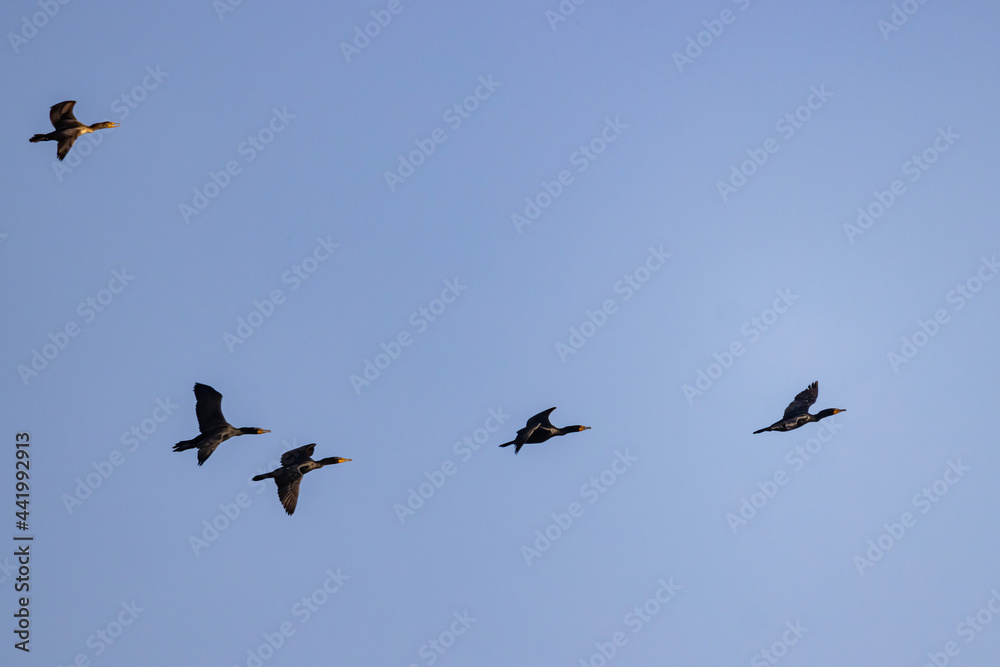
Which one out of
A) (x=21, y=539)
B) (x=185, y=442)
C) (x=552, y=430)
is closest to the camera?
(x=185, y=442)

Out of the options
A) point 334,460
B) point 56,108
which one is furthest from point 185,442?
point 56,108

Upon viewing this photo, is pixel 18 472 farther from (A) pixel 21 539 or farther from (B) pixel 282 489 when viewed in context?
(B) pixel 282 489

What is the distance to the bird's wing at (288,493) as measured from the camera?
56562mm

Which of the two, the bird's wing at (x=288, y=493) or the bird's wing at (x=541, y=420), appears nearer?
the bird's wing at (x=288, y=493)

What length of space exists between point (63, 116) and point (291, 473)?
17595 mm

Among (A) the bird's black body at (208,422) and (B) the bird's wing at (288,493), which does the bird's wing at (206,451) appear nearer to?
(A) the bird's black body at (208,422)

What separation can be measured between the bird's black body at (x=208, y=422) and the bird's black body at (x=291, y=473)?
2.60 m

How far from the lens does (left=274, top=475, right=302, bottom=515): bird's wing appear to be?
56562 mm

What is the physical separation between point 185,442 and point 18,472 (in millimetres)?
15299

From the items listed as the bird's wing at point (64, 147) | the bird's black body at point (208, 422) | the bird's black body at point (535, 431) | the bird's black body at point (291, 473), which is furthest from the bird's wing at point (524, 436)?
the bird's wing at point (64, 147)

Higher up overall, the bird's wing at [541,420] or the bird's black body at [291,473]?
the bird's wing at [541,420]

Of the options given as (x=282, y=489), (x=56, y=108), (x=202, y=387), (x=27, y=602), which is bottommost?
(x=27, y=602)

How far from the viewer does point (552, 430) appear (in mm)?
58969

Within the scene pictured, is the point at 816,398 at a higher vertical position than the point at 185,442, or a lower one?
higher
